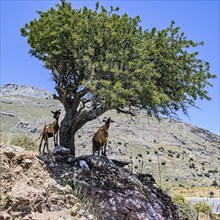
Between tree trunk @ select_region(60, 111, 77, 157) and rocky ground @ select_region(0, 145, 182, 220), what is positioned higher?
tree trunk @ select_region(60, 111, 77, 157)

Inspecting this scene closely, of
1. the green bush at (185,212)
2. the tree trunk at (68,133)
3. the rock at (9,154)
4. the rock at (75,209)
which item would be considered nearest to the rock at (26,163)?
the rock at (9,154)

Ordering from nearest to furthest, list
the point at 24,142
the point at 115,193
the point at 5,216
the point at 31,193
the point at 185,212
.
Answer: the point at 5,216 < the point at 31,193 < the point at 115,193 < the point at 185,212 < the point at 24,142

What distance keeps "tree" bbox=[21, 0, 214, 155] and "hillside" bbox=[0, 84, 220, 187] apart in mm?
42374

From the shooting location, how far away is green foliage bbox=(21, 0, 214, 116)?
12914 mm

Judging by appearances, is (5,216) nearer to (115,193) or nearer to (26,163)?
(26,163)

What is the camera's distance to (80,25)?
559 inches

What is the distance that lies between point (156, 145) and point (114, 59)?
233 feet

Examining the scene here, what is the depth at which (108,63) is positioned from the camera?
13.4 m

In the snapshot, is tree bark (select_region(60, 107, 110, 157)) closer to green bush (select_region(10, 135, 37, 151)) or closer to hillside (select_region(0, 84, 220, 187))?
green bush (select_region(10, 135, 37, 151))

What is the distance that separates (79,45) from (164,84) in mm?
3949

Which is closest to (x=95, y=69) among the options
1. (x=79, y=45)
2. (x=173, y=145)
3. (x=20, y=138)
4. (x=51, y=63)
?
(x=79, y=45)

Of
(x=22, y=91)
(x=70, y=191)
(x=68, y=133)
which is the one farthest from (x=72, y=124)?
(x=22, y=91)

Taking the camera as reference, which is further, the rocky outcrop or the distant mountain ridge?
the distant mountain ridge

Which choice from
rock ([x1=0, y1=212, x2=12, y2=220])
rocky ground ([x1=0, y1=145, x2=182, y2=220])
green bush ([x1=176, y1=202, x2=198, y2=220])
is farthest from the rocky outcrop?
rock ([x1=0, y1=212, x2=12, y2=220])
